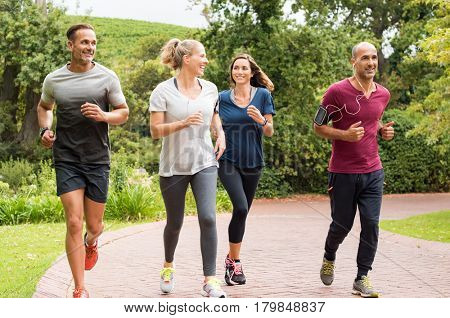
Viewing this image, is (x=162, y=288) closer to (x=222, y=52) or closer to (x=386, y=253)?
(x=386, y=253)

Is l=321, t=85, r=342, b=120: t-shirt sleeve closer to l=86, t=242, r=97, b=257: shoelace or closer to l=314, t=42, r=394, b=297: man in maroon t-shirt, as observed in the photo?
l=314, t=42, r=394, b=297: man in maroon t-shirt

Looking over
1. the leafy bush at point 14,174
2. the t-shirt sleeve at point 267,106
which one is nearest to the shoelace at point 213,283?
the t-shirt sleeve at point 267,106

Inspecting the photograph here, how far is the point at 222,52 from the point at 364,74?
17.7 m

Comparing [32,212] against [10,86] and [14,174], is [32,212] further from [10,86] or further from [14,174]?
[10,86]

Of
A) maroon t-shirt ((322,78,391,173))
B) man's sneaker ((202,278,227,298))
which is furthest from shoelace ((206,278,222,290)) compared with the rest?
maroon t-shirt ((322,78,391,173))

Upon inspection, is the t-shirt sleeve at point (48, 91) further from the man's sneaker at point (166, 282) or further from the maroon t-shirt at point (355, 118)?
the maroon t-shirt at point (355, 118)

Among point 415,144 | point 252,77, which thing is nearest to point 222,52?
point 415,144

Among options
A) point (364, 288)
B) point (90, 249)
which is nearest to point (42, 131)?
point (90, 249)

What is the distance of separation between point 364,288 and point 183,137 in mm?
1952

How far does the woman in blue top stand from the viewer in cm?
684

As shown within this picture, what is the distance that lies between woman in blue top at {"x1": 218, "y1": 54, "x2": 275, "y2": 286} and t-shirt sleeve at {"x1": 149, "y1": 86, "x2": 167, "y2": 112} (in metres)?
0.96

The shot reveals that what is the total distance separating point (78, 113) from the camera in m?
5.74

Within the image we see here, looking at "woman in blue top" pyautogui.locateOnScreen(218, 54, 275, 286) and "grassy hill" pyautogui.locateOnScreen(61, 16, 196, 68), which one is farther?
"grassy hill" pyautogui.locateOnScreen(61, 16, 196, 68)

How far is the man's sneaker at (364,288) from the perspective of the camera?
6.22 m
